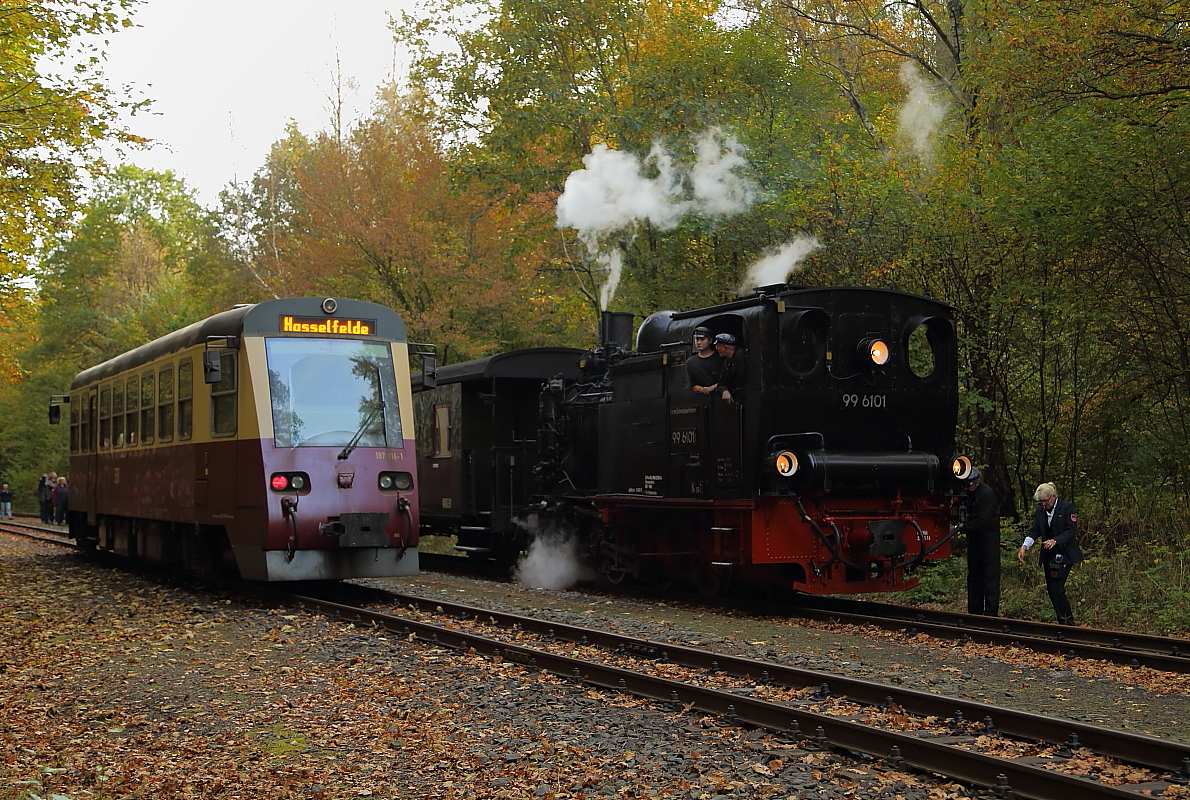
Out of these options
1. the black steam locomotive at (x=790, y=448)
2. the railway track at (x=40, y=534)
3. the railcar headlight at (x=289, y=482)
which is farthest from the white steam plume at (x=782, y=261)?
the railway track at (x=40, y=534)

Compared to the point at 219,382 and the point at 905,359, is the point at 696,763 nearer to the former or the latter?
the point at 905,359

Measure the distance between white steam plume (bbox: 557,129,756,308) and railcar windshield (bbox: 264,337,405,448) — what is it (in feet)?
Result: 17.5

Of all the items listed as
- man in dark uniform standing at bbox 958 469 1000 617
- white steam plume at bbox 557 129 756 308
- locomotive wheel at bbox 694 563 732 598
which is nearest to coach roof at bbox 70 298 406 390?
locomotive wheel at bbox 694 563 732 598

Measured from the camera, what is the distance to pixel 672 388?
13047 millimetres

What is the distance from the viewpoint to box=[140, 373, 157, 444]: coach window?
1520 centimetres

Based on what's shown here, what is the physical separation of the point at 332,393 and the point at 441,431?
203 inches

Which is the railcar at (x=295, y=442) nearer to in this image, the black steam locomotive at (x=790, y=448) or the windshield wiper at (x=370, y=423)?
the windshield wiper at (x=370, y=423)

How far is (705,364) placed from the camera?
39.8 feet

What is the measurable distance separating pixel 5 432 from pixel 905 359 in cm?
4326

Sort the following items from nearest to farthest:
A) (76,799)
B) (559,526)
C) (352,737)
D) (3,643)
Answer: (76,799) → (352,737) → (3,643) → (559,526)

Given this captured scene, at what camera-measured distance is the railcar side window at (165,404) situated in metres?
14.4

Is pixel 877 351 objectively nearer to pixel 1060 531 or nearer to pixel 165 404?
pixel 1060 531

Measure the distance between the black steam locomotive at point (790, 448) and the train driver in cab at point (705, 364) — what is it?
0.36ft

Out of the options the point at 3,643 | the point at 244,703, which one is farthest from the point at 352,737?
the point at 3,643
